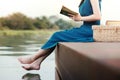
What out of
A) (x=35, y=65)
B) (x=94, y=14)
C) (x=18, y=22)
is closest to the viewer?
(x=94, y=14)

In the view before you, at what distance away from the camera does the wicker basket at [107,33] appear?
6.66 ft

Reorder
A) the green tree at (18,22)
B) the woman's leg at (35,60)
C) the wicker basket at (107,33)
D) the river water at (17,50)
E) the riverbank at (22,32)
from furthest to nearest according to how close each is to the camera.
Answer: the riverbank at (22,32) < the green tree at (18,22) < the river water at (17,50) < the woman's leg at (35,60) < the wicker basket at (107,33)

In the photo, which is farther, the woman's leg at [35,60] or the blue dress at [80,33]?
the woman's leg at [35,60]

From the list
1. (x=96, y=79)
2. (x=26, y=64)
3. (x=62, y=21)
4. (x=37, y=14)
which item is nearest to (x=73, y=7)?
(x=62, y=21)

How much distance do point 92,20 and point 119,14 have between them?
9.25ft

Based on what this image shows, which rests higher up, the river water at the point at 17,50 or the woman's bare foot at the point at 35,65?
the woman's bare foot at the point at 35,65

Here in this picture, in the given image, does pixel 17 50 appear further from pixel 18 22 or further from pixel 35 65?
pixel 35 65

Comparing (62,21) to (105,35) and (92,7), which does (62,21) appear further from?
(105,35)

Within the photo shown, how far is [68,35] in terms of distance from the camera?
2.43 meters

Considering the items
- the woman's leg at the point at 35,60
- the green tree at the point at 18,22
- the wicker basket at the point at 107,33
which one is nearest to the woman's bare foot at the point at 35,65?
the woman's leg at the point at 35,60

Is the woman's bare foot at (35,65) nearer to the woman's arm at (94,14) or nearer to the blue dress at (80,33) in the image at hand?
the blue dress at (80,33)

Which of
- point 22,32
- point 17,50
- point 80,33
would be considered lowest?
point 17,50

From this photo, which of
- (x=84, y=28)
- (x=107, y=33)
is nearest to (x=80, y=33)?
(x=84, y=28)

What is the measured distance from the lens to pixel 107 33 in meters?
2.05
